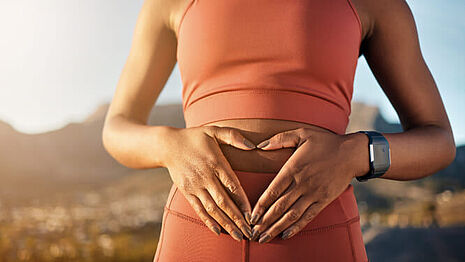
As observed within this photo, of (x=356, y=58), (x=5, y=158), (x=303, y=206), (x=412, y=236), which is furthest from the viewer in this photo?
(x=5, y=158)

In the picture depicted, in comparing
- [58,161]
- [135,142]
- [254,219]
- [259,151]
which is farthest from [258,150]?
Answer: [58,161]

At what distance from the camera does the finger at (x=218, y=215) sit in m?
0.50

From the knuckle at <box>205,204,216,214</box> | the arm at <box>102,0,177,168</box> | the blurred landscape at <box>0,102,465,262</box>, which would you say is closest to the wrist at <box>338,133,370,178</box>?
the knuckle at <box>205,204,216,214</box>

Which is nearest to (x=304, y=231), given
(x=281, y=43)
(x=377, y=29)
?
(x=281, y=43)

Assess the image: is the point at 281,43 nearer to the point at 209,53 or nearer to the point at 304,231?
the point at 209,53

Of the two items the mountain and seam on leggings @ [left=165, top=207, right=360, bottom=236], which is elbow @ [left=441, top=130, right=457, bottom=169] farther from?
the mountain

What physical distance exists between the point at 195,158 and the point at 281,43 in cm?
23

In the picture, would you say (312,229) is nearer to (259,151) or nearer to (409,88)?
(259,151)

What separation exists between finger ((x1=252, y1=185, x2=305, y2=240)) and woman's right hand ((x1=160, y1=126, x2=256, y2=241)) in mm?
13

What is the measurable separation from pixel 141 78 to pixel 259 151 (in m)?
0.33

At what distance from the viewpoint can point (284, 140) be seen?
0.52 metres

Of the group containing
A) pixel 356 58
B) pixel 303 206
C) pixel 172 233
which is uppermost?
pixel 356 58

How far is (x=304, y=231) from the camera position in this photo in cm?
52

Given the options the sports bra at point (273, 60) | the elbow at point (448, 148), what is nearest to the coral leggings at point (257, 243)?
the sports bra at point (273, 60)
